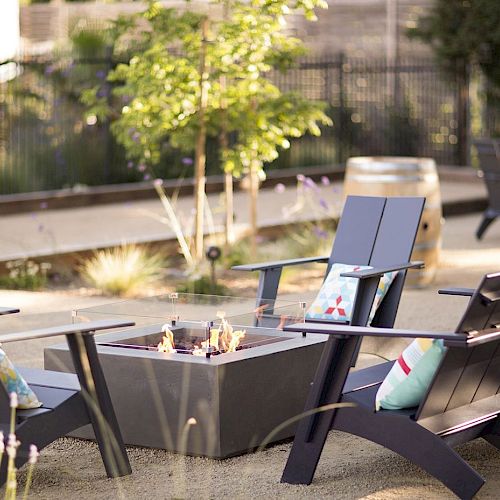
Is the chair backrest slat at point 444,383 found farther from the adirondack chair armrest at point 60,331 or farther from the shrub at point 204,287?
the shrub at point 204,287

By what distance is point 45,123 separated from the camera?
14.9 metres

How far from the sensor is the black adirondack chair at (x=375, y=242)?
6020mm

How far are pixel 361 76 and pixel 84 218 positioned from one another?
25.2 feet

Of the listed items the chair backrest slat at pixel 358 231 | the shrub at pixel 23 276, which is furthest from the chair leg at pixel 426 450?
the shrub at pixel 23 276

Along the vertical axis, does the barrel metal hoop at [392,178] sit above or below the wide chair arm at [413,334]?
below

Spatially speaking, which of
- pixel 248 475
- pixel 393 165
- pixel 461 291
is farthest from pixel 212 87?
pixel 248 475

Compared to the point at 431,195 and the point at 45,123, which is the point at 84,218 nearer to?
the point at 45,123

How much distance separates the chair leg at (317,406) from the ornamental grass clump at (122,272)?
482cm

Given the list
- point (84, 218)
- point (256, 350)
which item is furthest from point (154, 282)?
point (256, 350)

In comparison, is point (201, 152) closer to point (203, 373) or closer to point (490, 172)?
point (490, 172)

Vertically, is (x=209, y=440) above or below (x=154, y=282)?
above

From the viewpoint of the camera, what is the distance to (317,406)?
4.57 metres

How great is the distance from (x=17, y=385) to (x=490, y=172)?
832 cm

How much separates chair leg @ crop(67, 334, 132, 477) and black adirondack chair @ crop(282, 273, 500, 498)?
0.65 meters
